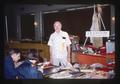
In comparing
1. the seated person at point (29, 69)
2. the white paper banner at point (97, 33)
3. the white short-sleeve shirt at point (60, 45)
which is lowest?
the seated person at point (29, 69)

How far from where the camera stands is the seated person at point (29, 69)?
16.7 ft

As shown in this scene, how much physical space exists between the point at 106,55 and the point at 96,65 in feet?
0.61

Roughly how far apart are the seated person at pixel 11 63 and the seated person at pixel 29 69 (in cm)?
8

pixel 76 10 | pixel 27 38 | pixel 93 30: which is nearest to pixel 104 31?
pixel 93 30

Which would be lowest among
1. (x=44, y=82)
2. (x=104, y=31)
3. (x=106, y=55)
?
(x=44, y=82)

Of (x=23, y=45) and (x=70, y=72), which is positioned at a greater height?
(x=23, y=45)

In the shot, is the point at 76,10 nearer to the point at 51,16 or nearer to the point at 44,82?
the point at 51,16

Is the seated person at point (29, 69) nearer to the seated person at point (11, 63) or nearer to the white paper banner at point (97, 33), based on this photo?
the seated person at point (11, 63)

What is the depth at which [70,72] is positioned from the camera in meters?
5.12

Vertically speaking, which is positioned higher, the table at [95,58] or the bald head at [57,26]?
the bald head at [57,26]

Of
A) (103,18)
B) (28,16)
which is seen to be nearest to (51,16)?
(28,16)

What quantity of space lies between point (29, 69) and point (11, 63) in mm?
250

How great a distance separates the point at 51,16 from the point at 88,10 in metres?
0.49

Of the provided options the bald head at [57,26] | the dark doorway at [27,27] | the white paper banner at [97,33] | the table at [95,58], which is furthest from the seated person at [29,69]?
the white paper banner at [97,33]
